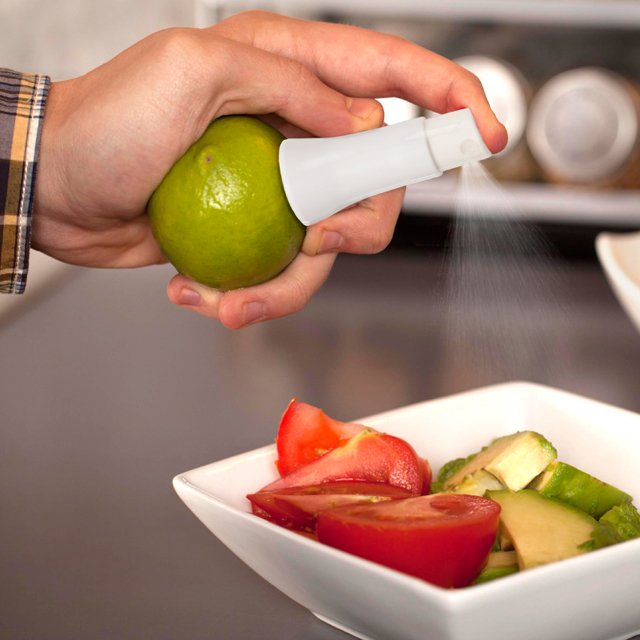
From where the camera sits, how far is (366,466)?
770 mm

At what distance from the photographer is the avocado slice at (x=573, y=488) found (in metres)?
0.72

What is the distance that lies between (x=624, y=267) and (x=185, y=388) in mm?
522

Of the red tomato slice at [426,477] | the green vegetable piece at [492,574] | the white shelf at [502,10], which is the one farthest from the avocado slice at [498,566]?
the white shelf at [502,10]

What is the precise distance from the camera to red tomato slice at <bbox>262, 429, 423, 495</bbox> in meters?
0.76

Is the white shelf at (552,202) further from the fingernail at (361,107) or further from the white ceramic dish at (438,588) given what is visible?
the white ceramic dish at (438,588)

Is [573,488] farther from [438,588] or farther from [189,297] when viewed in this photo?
[189,297]

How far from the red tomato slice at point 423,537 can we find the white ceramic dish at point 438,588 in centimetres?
3

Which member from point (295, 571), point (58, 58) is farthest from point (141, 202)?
point (58, 58)

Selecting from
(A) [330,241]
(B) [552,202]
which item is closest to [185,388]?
(A) [330,241]

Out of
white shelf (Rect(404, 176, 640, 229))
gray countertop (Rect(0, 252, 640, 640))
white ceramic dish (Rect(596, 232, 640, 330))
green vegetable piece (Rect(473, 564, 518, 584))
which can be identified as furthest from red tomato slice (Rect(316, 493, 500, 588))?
white shelf (Rect(404, 176, 640, 229))

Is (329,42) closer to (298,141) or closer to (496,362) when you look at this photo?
(298,141)

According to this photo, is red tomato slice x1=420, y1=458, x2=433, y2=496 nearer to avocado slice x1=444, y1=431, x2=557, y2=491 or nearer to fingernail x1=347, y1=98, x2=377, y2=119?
avocado slice x1=444, y1=431, x2=557, y2=491

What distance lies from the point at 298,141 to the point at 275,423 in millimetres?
394

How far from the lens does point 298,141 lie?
83 cm
